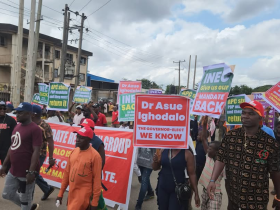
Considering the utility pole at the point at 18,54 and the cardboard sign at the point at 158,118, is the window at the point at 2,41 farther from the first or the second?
the cardboard sign at the point at 158,118

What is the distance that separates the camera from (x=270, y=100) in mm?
5434

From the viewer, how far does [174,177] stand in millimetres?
3002

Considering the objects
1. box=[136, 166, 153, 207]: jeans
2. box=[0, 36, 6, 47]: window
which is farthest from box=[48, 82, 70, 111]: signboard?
box=[0, 36, 6, 47]: window

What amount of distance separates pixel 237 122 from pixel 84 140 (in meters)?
4.38

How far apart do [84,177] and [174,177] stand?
3.51 feet

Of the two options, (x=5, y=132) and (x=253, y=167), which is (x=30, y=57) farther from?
(x=253, y=167)

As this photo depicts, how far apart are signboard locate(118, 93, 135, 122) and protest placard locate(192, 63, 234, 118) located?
7.64 feet

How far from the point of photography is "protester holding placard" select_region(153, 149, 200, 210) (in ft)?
9.84

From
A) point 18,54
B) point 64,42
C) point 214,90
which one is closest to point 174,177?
point 214,90

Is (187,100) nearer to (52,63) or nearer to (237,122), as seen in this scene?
(237,122)

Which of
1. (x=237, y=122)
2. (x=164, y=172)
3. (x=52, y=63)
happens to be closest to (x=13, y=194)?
(x=164, y=172)

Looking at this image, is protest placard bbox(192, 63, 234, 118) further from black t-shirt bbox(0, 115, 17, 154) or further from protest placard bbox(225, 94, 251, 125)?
black t-shirt bbox(0, 115, 17, 154)

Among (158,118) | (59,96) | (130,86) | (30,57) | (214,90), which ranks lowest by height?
(158,118)

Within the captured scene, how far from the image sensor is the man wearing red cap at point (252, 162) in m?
2.45
